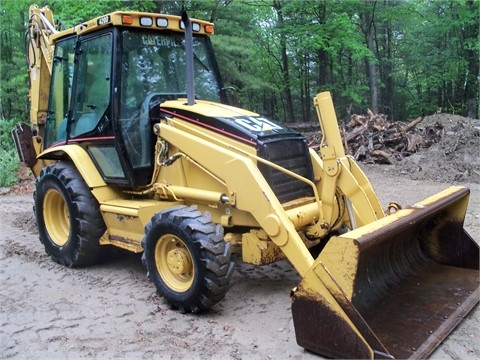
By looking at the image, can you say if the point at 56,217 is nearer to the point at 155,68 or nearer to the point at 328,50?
the point at 155,68

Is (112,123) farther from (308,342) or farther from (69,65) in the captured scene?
(308,342)

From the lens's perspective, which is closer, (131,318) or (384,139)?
(131,318)

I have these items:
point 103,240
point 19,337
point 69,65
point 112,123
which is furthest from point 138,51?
point 19,337

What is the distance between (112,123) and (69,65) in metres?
1.37

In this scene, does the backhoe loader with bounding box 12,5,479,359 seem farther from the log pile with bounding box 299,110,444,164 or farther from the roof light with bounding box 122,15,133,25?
the log pile with bounding box 299,110,444,164

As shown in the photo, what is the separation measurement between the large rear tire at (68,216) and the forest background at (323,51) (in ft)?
21.7

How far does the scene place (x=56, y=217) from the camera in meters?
5.65

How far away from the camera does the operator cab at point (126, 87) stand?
480 cm

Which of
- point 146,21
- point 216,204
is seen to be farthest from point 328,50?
point 216,204

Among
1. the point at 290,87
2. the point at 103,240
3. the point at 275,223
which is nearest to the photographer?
the point at 275,223

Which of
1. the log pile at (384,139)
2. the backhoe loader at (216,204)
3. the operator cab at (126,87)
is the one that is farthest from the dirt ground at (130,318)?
the log pile at (384,139)

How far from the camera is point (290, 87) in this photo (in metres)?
22.1

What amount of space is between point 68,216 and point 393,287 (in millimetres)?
3447

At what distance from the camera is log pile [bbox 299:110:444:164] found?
38.3 ft
